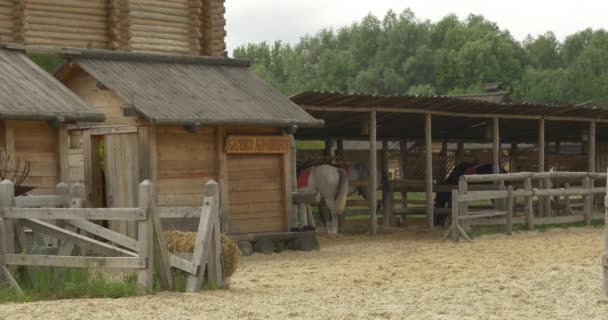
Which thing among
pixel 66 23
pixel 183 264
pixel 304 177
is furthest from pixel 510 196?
pixel 183 264

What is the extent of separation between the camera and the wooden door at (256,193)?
1942 centimetres

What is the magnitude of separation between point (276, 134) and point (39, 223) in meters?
8.20

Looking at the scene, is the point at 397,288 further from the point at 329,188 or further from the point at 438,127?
the point at 438,127

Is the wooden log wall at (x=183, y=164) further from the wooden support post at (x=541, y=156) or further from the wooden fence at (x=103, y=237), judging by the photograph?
the wooden support post at (x=541, y=156)

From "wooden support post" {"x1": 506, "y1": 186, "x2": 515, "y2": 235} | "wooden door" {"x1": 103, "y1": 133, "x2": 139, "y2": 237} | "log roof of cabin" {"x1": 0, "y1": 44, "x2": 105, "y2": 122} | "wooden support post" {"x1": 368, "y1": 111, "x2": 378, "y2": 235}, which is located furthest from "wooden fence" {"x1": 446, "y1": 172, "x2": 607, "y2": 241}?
"log roof of cabin" {"x1": 0, "y1": 44, "x2": 105, "y2": 122}

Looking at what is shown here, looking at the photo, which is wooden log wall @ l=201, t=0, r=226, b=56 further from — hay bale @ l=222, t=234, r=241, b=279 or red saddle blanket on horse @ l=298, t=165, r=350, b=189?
hay bale @ l=222, t=234, r=241, b=279

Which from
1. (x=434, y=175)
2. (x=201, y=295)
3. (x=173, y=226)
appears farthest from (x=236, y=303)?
(x=434, y=175)

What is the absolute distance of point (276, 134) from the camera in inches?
794

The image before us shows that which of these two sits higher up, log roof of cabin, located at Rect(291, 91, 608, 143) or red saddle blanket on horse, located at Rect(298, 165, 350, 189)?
log roof of cabin, located at Rect(291, 91, 608, 143)

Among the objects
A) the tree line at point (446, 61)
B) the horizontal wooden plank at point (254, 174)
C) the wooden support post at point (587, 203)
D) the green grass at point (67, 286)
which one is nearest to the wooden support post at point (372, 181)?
the horizontal wooden plank at point (254, 174)

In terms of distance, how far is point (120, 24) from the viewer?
23125 mm

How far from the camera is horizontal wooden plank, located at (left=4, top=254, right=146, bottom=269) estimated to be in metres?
11.8

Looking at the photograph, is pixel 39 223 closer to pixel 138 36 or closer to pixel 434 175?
pixel 138 36

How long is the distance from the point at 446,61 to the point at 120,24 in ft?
259
